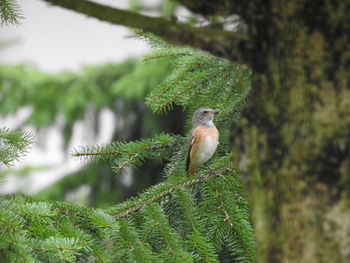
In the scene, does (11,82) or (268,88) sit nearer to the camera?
(268,88)

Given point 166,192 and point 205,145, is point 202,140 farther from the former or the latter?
point 166,192

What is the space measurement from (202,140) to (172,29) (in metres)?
2.35

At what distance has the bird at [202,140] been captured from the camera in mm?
3273

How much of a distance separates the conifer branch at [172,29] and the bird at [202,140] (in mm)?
1825

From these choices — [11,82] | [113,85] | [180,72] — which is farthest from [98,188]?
[180,72]

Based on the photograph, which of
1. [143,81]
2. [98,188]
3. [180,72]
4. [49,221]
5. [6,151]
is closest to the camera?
[49,221]

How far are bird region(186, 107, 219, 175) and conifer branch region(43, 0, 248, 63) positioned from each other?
1.83 metres

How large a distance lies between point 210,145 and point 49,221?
1.73m

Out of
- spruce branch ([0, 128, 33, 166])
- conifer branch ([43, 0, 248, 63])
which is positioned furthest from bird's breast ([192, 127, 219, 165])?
conifer branch ([43, 0, 248, 63])

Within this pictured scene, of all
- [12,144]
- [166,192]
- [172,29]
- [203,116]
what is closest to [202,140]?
[203,116]

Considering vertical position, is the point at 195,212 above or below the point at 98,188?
above

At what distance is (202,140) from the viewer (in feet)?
11.9

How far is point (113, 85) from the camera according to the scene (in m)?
7.20

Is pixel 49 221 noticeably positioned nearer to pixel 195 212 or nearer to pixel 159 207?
pixel 159 207
